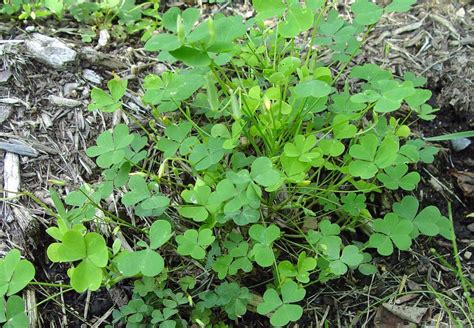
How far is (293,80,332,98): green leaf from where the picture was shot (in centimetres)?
182

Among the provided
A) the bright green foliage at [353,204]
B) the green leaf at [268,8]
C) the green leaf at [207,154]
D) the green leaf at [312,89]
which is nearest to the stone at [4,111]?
the green leaf at [207,154]

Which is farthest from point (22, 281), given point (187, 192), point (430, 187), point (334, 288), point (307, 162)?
point (430, 187)

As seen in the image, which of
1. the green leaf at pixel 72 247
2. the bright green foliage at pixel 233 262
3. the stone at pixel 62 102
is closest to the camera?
the green leaf at pixel 72 247

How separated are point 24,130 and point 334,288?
1356 mm

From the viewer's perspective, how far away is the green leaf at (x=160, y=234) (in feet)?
5.90

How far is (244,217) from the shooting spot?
1.96 metres

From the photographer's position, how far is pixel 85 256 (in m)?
1.68

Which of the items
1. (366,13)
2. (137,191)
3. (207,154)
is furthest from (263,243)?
(366,13)

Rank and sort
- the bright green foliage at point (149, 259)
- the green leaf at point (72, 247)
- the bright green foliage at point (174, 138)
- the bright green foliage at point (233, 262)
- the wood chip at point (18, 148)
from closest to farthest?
the green leaf at point (72, 247), the bright green foliage at point (149, 259), the bright green foliage at point (233, 262), the bright green foliage at point (174, 138), the wood chip at point (18, 148)

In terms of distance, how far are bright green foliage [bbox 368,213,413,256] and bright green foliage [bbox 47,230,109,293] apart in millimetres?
939

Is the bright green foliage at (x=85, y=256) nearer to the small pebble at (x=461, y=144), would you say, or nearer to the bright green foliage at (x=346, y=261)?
the bright green foliage at (x=346, y=261)

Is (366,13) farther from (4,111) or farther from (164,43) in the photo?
(4,111)

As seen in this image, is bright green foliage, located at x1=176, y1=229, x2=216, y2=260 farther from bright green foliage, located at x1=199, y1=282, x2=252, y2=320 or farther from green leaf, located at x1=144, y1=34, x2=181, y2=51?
green leaf, located at x1=144, y1=34, x2=181, y2=51

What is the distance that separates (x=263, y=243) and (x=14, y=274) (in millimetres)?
780
